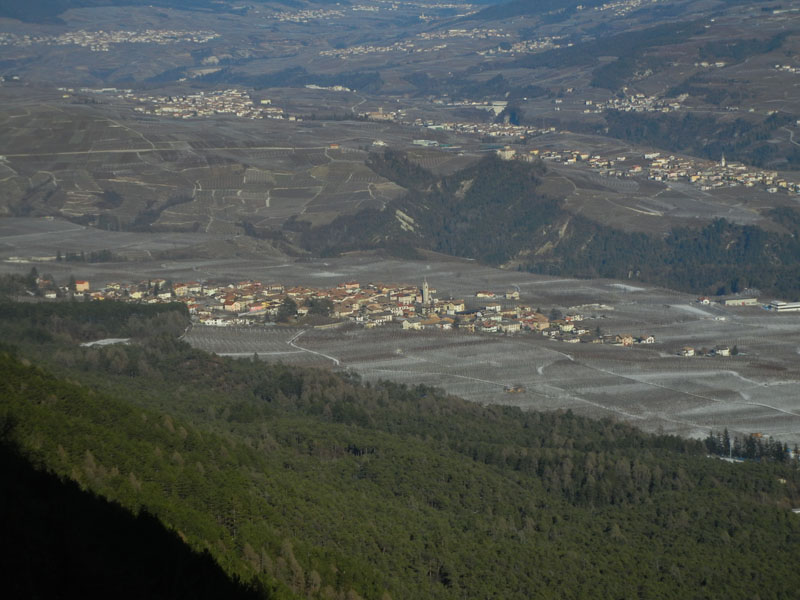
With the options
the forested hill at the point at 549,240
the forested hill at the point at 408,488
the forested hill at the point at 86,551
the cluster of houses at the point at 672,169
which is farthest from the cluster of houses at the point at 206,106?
the forested hill at the point at 86,551

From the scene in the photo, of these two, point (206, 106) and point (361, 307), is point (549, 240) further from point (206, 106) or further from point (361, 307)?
point (206, 106)

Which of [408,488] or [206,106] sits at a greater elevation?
[206,106]

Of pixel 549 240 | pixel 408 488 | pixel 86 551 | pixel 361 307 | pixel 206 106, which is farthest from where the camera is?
pixel 206 106

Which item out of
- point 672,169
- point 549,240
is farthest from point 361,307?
point 672,169

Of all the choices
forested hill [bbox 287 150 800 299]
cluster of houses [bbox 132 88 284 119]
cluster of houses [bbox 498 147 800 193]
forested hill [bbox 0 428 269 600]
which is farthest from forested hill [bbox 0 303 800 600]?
cluster of houses [bbox 132 88 284 119]

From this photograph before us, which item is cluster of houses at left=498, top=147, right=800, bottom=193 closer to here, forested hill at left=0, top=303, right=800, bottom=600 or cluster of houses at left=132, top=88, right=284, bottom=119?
cluster of houses at left=132, top=88, right=284, bottom=119

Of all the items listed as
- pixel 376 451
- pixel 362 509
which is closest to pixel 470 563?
pixel 362 509
